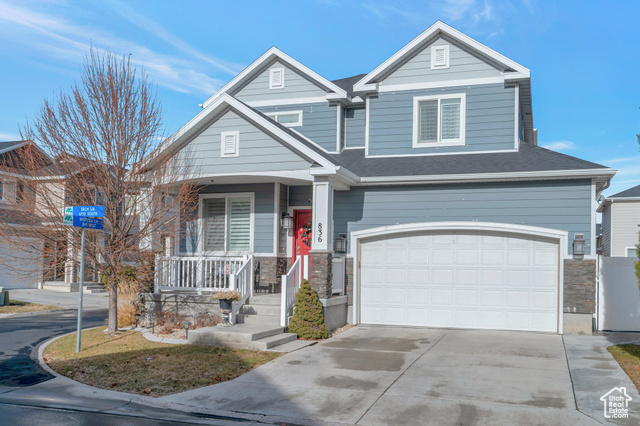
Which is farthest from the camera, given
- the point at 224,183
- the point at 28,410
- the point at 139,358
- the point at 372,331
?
the point at 224,183

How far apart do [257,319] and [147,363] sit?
3.46m

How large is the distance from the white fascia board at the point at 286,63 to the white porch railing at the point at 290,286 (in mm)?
5619

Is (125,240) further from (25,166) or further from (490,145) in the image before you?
(490,145)

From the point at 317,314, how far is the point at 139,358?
3.81m

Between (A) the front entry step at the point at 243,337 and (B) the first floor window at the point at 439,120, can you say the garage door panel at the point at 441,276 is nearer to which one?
(B) the first floor window at the point at 439,120

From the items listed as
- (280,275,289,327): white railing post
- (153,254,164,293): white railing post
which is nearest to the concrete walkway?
(153,254,164,293): white railing post

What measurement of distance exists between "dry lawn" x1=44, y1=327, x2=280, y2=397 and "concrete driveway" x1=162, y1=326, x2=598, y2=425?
44cm

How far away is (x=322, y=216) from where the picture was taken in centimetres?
1302

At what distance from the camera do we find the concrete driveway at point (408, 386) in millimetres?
6961

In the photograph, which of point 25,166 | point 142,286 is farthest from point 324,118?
point 25,166

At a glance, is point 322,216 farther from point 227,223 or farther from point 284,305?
point 227,223

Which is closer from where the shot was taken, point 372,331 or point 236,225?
point 372,331

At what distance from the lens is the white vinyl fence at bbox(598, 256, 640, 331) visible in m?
13.4

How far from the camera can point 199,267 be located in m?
13.8
